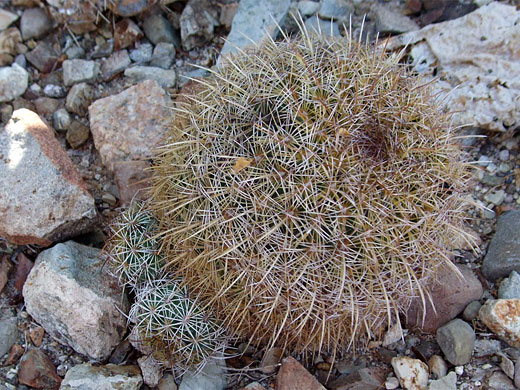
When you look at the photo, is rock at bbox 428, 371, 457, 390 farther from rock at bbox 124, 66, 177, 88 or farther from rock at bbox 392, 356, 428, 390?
rock at bbox 124, 66, 177, 88

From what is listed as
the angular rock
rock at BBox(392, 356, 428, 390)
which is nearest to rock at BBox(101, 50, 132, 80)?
the angular rock

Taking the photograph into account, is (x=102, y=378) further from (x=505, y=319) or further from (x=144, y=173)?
(x=505, y=319)

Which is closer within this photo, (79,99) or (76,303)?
(76,303)

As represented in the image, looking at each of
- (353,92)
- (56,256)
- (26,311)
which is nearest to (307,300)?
(353,92)

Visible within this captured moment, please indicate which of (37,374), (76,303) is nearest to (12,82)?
(76,303)

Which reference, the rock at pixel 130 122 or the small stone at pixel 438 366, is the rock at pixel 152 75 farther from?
the small stone at pixel 438 366

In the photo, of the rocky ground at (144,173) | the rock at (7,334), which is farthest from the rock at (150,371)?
the rock at (7,334)

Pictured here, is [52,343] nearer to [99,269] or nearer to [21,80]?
[99,269]
